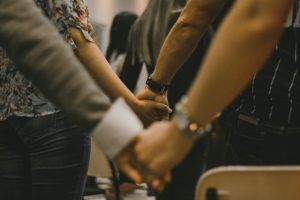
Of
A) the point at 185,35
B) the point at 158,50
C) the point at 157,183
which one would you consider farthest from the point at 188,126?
the point at 158,50

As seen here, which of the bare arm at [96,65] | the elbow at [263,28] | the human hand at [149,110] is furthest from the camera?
the human hand at [149,110]

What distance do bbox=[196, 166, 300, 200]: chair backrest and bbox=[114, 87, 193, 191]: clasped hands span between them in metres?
0.08

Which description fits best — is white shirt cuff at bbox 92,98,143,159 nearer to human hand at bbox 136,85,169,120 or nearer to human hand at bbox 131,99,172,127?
human hand at bbox 131,99,172,127

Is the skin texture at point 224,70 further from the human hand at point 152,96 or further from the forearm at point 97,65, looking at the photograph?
the human hand at point 152,96

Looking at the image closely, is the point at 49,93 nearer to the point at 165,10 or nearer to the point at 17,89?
the point at 17,89

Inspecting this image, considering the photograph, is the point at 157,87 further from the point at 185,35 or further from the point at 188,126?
the point at 188,126

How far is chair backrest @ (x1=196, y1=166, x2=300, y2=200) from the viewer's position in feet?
3.70

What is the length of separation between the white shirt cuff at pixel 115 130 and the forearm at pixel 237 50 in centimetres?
14

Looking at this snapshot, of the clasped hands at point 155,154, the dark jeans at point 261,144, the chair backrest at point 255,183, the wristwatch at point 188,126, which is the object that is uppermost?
the wristwatch at point 188,126

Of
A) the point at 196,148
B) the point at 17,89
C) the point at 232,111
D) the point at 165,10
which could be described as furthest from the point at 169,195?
the point at 17,89

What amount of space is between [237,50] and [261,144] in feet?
1.87

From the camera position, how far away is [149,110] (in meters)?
1.82

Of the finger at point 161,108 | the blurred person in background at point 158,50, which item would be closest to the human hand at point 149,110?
the finger at point 161,108

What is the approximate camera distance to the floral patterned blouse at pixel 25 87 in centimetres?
150
